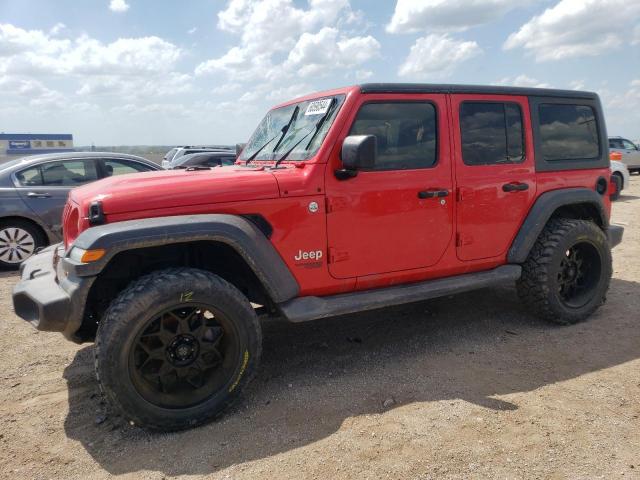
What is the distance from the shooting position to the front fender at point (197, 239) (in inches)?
104

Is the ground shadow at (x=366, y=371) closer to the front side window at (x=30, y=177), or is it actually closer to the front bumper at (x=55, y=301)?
the front bumper at (x=55, y=301)

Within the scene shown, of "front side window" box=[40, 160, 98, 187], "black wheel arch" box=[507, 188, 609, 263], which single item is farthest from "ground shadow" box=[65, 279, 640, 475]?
"front side window" box=[40, 160, 98, 187]

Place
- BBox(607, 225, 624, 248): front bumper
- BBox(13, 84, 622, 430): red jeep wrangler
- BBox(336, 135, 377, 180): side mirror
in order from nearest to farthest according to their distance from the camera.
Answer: BBox(13, 84, 622, 430): red jeep wrangler → BBox(336, 135, 377, 180): side mirror → BBox(607, 225, 624, 248): front bumper

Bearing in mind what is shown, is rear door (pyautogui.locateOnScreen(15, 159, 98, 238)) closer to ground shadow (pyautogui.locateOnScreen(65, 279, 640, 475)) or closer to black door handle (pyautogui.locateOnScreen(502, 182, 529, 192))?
ground shadow (pyautogui.locateOnScreen(65, 279, 640, 475))

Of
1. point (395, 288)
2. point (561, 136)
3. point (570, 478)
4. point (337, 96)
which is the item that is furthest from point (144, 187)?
point (561, 136)

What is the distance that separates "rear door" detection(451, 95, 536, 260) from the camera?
380cm

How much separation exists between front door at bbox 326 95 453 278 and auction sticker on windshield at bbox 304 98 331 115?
0.82 feet

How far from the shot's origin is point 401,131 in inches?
141

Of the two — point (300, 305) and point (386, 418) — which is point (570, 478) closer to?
point (386, 418)

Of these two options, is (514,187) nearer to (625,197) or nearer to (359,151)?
(359,151)

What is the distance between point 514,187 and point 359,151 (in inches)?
63.2

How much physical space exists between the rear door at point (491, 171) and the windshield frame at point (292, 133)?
0.98 metres

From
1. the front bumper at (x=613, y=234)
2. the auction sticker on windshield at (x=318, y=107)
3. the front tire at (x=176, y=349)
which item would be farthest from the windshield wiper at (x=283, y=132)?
the front bumper at (x=613, y=234)

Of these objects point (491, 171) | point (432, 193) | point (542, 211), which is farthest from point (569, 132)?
point (432, 193)
